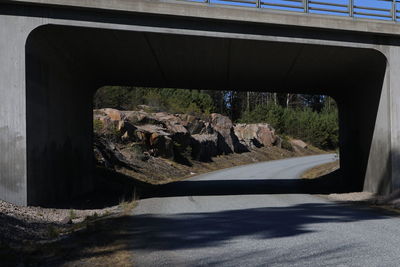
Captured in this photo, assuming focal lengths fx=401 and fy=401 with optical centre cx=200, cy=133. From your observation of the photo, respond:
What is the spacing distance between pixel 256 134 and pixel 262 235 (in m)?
45.7

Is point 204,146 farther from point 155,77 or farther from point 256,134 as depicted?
point 155,77

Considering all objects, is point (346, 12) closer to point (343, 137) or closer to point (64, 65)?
point (343, 137)

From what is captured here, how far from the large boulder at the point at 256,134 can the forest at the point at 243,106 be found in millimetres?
4572

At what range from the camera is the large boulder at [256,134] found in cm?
5084

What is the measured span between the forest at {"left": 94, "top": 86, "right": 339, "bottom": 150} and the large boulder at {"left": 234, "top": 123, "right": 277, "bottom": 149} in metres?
4.57

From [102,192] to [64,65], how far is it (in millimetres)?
5935

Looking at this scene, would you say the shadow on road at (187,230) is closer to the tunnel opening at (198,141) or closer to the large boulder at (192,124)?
the tunnel opening at (198,141)

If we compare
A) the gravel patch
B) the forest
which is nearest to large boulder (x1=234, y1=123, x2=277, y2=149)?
the forest

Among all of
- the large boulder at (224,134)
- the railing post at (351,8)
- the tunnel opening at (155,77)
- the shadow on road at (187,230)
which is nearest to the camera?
the shadow on road at (187,230)

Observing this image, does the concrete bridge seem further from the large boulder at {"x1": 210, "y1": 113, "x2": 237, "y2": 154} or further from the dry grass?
the large boulder at {"x1": 210, "y1": 113, "x2": 237, "y2": 154}

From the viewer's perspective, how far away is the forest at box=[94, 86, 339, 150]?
38.8 m

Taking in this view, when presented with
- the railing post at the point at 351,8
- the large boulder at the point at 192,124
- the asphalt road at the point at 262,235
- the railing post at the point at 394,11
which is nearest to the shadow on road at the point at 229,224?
the asphalt road at the point at 262,235

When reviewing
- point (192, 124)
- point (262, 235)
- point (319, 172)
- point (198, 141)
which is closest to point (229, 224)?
point (262, 235)

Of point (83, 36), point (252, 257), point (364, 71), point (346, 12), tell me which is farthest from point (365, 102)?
point (252, 257)
